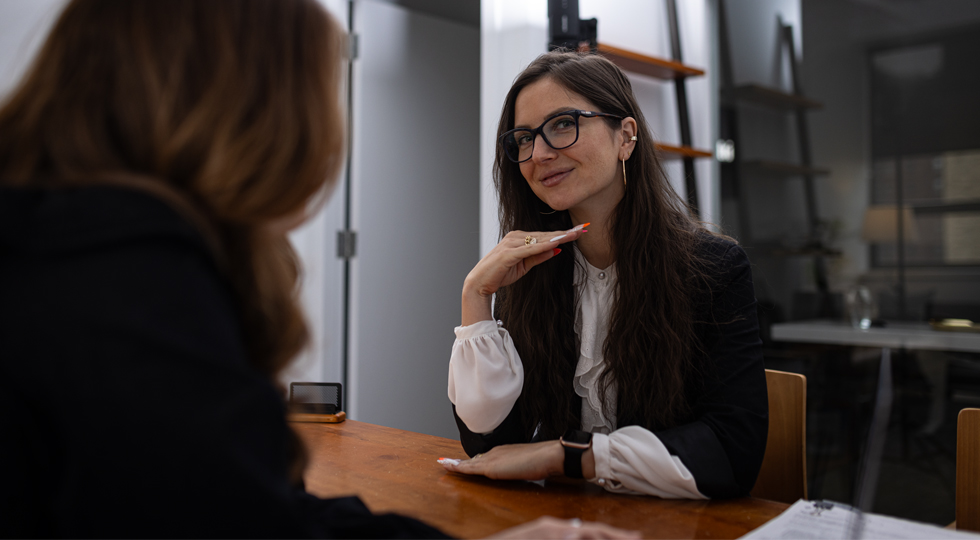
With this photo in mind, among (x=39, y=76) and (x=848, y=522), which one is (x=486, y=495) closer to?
(x=848, y=522)

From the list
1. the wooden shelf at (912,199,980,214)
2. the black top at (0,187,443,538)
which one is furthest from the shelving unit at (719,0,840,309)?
the black top at (0,187,443,538)

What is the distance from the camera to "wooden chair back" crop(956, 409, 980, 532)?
3.63ft

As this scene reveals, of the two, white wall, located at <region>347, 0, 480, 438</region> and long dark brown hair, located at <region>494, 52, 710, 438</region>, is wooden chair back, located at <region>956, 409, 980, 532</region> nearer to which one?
long dark brown hair, located at <region>494, 52, 710, 438</region>

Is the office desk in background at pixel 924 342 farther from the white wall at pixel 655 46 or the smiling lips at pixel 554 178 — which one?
the smiling lips at pixel 554 178

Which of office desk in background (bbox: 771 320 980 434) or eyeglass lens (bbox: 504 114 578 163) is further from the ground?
eyeglass lens (bbox: 504 114 578 163)

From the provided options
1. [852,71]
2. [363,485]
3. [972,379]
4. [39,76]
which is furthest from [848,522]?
[852,71]

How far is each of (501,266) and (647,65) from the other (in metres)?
2.41

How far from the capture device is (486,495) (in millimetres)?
1048

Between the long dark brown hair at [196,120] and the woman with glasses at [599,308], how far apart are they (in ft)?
2.06

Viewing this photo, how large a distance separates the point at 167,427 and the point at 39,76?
380mm

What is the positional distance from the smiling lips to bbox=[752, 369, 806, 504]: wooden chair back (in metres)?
0.68

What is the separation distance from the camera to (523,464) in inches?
43.6

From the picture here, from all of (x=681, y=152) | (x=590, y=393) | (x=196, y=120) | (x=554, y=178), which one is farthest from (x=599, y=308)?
(x=681, y=152)

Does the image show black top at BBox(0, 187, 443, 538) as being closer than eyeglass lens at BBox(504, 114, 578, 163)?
Yes
